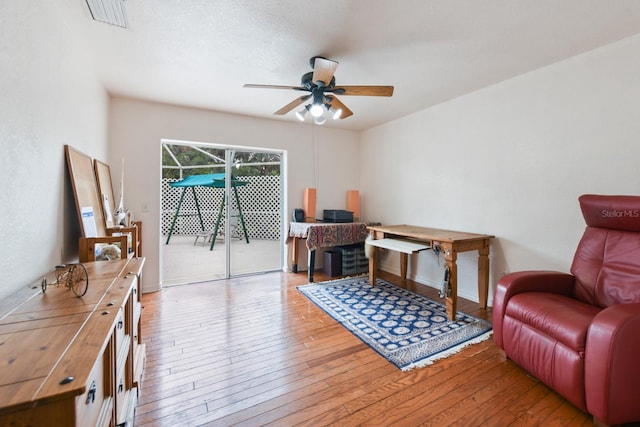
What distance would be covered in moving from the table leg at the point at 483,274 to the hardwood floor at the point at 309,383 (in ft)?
2.47

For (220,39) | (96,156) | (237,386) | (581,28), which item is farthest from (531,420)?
(96,156)

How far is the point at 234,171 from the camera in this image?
423cm

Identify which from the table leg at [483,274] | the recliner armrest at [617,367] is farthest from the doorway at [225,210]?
the recliner armrest at [617,367]

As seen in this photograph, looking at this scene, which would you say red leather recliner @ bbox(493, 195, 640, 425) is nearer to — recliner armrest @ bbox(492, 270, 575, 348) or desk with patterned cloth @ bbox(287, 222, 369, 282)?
recliner armrest @ bbox(492, 270, 575, 348)

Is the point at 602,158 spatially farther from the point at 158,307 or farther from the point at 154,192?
the point at 154,192

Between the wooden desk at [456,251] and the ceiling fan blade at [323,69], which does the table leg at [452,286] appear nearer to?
the wooden desk at [456,251]

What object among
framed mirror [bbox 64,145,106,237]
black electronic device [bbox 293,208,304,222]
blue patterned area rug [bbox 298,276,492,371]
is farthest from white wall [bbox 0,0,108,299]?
black electronic device [bbox 293,208,304,222]

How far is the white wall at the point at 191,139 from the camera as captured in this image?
10.9 feet

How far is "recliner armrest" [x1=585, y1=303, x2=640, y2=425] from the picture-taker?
1322mm

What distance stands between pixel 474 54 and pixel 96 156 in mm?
3637

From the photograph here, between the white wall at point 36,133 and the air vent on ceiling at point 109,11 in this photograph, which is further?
the air vent on ceiling at point 109,11

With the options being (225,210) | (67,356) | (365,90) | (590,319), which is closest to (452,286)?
(590,319)

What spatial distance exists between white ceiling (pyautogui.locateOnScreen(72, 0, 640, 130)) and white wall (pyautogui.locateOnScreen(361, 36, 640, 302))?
0.24 meters

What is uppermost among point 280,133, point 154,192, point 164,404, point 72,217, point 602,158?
point 280,133
